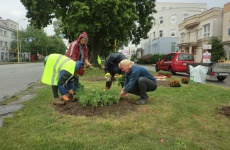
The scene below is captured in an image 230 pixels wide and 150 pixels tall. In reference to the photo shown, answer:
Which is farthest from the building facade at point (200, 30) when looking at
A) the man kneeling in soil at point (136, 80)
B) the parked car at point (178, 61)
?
the man kneeling in soil at point (136, 80)

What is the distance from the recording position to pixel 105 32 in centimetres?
1953

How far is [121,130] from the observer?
4.03 meters

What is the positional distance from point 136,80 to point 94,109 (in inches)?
50.6

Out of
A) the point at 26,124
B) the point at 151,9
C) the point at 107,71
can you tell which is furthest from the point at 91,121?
the point at 151,9

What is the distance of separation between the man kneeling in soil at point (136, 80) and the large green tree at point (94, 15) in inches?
418

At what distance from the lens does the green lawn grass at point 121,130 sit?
3.43 m

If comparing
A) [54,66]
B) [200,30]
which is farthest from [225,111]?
[200,30]

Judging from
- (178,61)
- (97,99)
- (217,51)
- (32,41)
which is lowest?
(97,99)

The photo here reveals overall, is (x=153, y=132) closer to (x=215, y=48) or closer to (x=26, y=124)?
(x=26, y=124)

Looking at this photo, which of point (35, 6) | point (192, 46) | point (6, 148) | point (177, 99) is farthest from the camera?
point (192, 46)

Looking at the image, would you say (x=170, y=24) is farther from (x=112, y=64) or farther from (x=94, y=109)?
(x=94, y=109)

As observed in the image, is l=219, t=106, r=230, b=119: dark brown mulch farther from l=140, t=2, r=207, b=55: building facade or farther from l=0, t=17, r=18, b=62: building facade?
l=0, t=17, r=18, b=62: building facade

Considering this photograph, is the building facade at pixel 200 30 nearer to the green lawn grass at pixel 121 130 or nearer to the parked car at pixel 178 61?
the parked car at pixel 178 61

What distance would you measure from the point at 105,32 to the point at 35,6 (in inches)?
227
